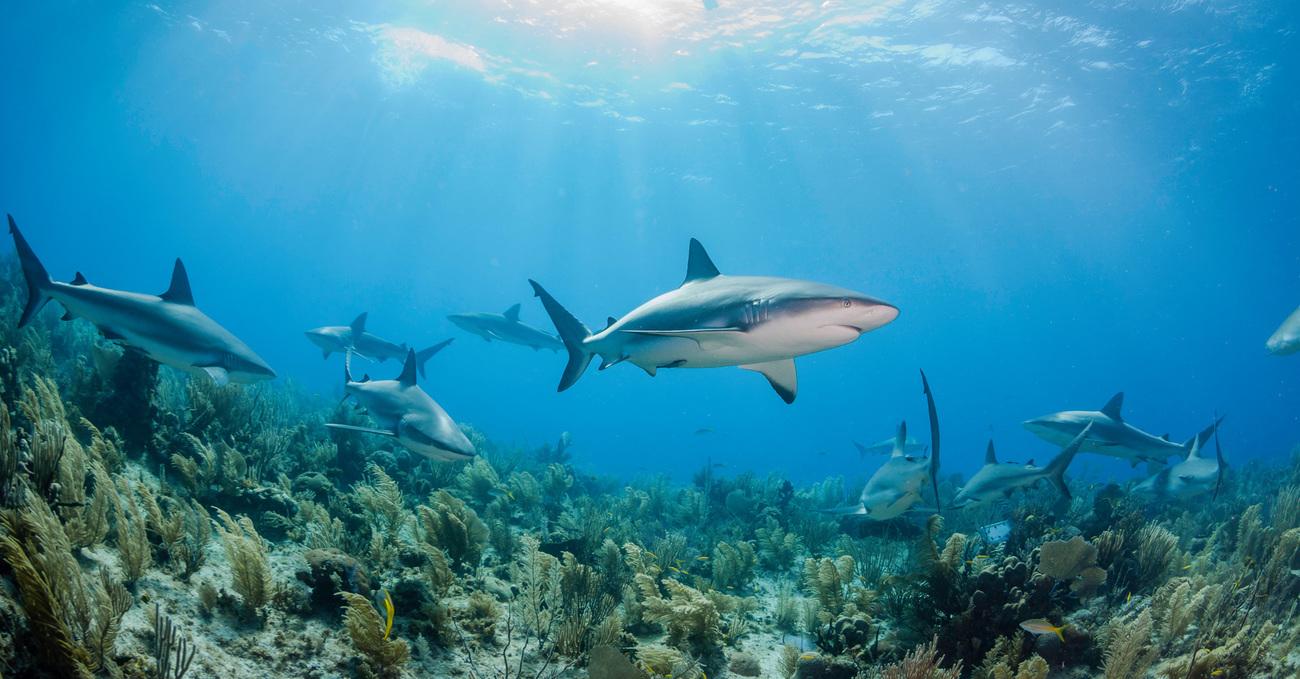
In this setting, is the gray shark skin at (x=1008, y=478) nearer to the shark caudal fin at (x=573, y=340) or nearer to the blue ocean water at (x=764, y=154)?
the shark caudal fin at (x=573, y=340)

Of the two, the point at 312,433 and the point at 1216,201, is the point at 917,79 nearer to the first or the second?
the point at 312,433

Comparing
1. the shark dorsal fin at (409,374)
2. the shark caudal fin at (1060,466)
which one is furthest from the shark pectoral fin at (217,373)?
the shark caudal fin at (1060,466)

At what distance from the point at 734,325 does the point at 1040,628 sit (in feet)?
12.1

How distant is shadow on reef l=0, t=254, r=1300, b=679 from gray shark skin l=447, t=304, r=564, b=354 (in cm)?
886

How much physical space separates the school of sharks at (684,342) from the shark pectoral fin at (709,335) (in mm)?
11

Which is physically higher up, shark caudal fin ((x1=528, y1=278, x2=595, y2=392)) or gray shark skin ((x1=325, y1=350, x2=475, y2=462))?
shark caudal fin ((x1=528, y1=278, x2=595, y2=392))

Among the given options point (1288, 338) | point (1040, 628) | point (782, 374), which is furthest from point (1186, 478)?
point (782, 374)

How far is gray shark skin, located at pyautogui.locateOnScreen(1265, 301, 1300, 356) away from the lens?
9289 mm

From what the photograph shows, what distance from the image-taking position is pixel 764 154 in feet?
141

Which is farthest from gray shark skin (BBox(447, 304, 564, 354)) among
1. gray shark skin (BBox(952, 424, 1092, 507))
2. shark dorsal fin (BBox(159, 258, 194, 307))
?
gray shark skin (BBox(952, 424, 1092, 507))

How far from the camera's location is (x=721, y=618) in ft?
17.4

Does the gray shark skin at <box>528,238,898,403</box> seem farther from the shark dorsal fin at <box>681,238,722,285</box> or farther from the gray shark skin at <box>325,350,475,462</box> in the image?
the gray shark skin at <box>325,350,475,462</box>

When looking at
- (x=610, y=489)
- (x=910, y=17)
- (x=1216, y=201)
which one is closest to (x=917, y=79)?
(x=910, y=17)

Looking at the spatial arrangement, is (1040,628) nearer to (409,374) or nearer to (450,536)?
(450,536)
